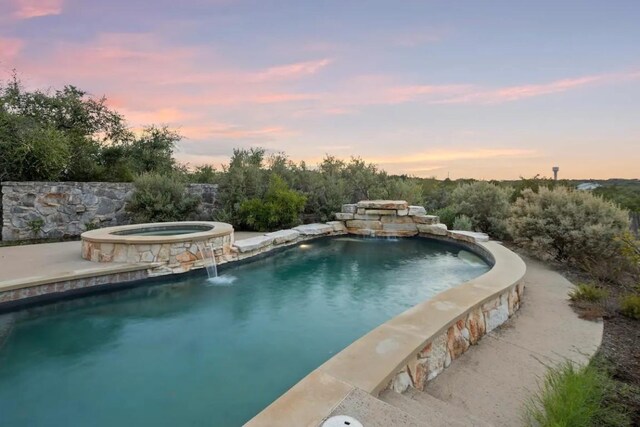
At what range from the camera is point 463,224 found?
900 centimetres

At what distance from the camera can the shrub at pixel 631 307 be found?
357cm

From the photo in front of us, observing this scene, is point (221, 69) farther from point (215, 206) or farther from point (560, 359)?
point (560, 359)

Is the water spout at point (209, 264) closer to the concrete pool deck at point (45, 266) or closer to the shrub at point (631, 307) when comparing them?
the concrete pool deck at point (45, 266)

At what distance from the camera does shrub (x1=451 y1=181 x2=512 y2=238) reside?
29.3 feet

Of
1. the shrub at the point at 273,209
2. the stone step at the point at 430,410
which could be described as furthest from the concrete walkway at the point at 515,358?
the shrub at the point at 273,209

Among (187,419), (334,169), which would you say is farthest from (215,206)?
(187,419)

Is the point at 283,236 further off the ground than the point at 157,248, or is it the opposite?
the point at 157,248

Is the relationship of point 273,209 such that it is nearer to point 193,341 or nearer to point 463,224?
point 463,224

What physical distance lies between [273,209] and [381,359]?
278 inches

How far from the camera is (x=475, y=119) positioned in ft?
33.2

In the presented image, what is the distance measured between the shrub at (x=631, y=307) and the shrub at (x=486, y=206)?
16.7ft

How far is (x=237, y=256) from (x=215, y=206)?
A: 4.02 m

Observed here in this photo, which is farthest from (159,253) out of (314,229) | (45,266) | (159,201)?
(314,229)

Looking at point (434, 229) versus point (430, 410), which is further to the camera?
point (434, 229)
